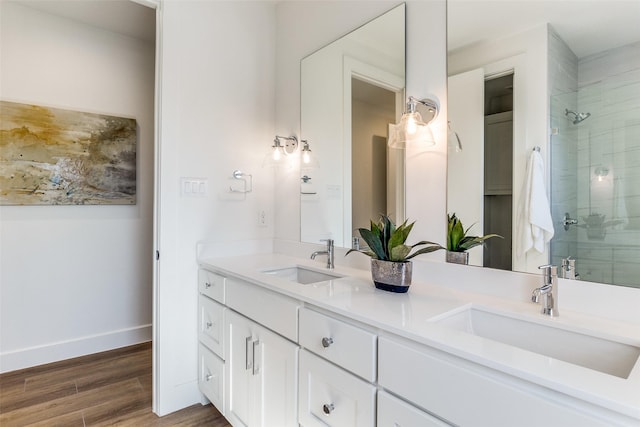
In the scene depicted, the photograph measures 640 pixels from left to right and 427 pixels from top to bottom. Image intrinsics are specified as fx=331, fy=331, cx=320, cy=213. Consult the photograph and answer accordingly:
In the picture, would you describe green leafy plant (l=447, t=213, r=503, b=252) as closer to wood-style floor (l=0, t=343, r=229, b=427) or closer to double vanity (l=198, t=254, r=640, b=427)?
double vanity (l=198, t=254, r=640, b=427)

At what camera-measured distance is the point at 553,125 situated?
1.07 m

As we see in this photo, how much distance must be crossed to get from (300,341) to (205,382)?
39.2 inches

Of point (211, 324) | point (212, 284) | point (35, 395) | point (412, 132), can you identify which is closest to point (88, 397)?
point (35, 395)

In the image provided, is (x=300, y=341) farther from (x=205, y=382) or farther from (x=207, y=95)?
(x=207, y=95)

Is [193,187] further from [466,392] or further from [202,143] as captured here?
[466,392]

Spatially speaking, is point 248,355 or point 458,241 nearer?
point 458,241

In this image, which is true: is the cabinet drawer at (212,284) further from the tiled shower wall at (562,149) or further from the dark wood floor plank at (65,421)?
the tiled shower wall at (562,149)

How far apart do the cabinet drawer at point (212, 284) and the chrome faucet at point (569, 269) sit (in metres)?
1.43

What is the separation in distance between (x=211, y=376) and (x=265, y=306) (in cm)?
74

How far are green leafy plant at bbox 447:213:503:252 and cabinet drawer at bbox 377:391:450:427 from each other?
68 centimetres

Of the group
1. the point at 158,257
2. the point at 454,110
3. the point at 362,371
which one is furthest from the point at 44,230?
the point at 454,110

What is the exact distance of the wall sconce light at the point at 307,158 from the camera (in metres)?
2.06

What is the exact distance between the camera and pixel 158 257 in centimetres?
184

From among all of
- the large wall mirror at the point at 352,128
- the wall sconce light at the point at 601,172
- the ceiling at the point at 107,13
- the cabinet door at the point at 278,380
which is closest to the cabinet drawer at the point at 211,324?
the cabinet door at the point at 278,380
